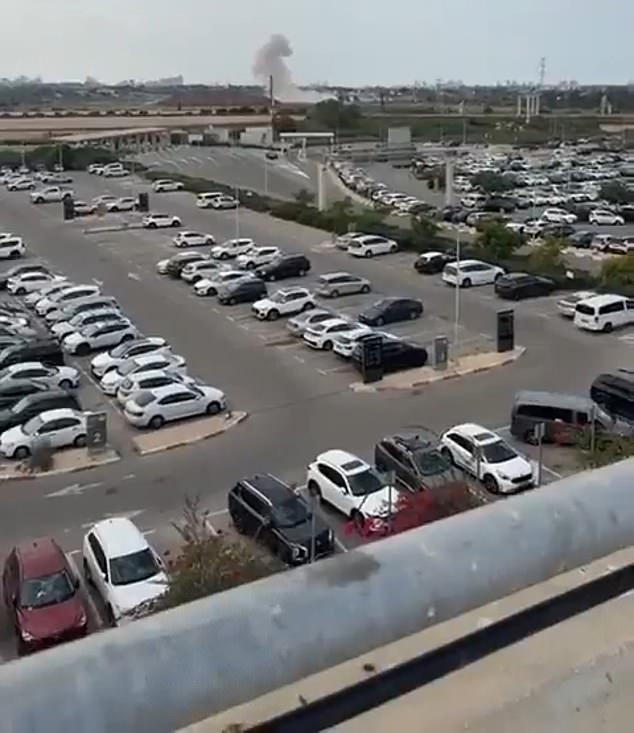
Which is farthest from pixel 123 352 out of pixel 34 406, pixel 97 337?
pixel 34 406

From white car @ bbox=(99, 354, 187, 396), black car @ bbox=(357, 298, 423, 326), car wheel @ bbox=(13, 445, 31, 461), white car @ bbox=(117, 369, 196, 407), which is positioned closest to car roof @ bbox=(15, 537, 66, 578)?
car wheel @ bbox=(13, 445, 31, 461)

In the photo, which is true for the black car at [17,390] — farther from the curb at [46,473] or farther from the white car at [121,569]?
the white car at [121,569]

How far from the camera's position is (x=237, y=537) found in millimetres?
8148

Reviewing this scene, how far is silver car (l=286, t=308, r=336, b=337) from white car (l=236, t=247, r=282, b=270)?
501 cm

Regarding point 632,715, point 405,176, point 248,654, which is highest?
point 248,654

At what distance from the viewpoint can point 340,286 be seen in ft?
57.9

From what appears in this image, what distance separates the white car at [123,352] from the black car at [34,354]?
505 millimetres

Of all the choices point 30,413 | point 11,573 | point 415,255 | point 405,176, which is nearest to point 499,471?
point 11,573

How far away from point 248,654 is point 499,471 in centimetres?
819

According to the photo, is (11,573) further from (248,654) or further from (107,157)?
(107,157)

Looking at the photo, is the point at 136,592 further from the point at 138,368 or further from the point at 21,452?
the point at 138,368

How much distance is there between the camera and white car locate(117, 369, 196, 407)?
1165cm

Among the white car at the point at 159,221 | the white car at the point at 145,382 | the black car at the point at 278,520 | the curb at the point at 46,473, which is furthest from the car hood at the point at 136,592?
the white car at the point at 159,221

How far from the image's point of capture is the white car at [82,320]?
1490 centimetres
